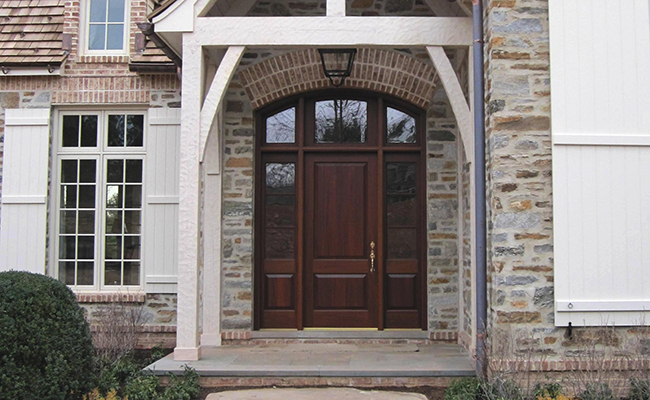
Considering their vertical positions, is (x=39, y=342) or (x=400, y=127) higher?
(x=400, y=127)

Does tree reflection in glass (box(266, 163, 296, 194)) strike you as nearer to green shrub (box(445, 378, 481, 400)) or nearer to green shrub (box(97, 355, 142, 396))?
green shrub (box(97, 355, 142, 396))

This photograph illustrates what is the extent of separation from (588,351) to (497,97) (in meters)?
2.26

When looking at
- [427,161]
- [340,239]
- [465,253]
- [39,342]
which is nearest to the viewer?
[39,342]

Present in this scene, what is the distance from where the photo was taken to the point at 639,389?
4.95 m

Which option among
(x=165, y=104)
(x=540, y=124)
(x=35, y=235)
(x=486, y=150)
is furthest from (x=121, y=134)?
(x=540, y=124)

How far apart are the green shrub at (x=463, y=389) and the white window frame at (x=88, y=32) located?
17.2 ft

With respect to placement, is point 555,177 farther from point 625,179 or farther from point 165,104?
point 165,104

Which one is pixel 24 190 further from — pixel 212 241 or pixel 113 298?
pixel 212 241

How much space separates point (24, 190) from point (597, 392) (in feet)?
20.7

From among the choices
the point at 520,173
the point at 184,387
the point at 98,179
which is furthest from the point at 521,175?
the point at 98,179

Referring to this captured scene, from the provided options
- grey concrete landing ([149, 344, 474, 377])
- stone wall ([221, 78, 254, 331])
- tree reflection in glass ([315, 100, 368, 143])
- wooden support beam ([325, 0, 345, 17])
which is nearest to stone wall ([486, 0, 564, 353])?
grey concrete landing ([149, 344, 474, 377])

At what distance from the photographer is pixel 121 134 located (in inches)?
290

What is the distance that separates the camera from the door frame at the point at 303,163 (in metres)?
7.04

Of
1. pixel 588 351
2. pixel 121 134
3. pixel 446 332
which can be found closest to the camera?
pixel 588 351
